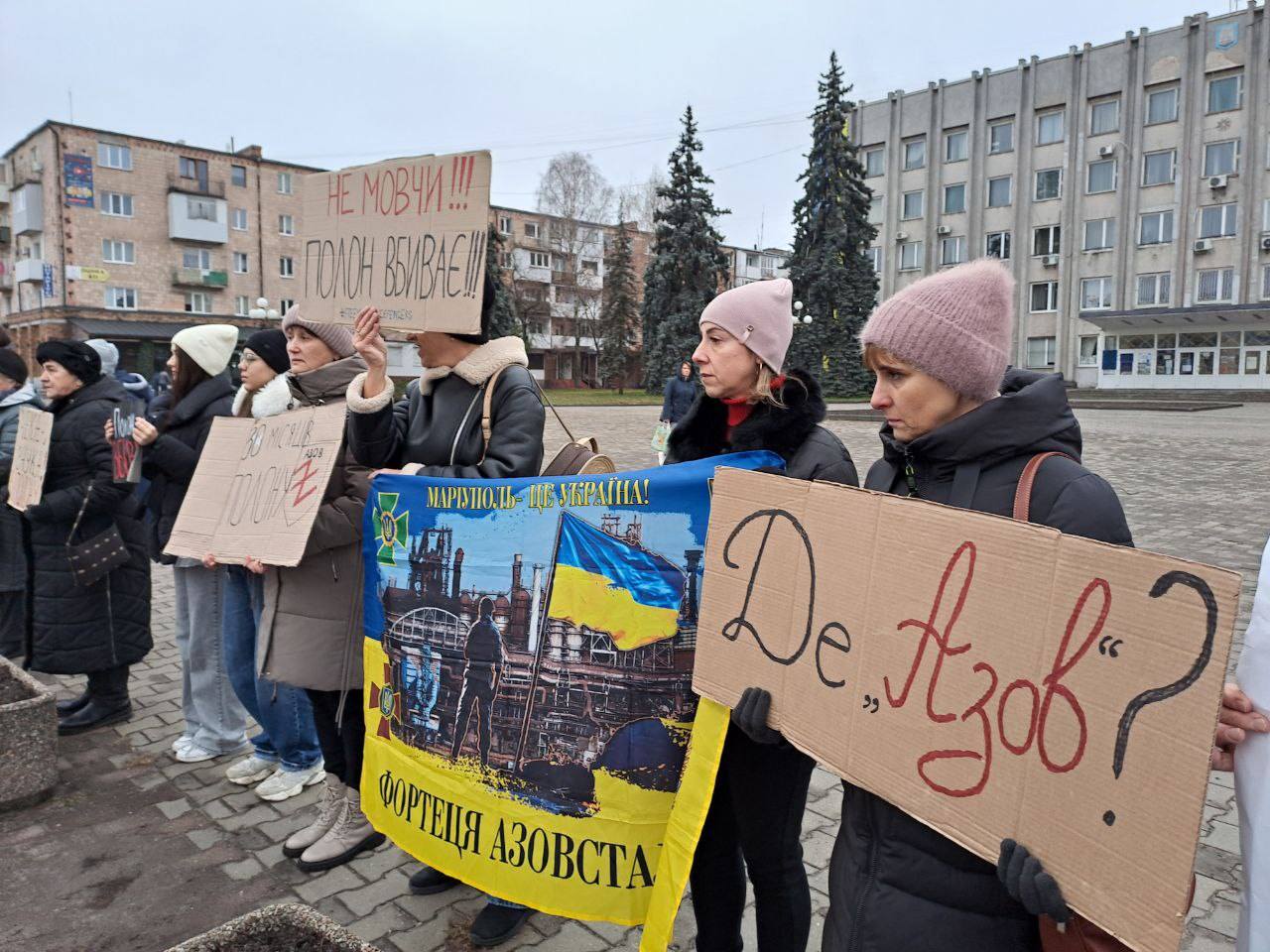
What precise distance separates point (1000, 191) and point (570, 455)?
52173 mm

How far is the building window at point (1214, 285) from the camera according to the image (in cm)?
4303

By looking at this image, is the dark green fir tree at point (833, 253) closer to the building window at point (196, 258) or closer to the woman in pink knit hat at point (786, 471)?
the building window at point (196, 258)

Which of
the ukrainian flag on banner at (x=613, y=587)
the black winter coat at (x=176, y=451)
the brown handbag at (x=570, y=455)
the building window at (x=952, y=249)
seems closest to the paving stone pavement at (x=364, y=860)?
the black winter coat at (x=176, y=451)

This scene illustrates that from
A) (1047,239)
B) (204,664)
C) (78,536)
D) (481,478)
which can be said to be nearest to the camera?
(481,478)

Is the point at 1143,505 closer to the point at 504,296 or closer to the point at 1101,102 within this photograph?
the point at 504,296

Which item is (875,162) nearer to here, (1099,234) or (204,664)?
(1099,234)

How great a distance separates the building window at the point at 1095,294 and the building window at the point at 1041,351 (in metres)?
2.29

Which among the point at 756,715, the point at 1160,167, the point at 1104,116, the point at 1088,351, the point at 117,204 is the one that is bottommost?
the point at 756,715

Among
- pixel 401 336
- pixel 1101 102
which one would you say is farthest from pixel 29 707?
pixel 1101 102

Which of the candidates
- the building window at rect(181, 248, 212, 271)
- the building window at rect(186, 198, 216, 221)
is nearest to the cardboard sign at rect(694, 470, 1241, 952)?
the building window at rect(186, 198, 216, 221)

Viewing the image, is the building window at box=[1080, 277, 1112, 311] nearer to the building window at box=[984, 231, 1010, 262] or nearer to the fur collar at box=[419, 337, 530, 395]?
the building window at box=[984, 231, 1010, 262]

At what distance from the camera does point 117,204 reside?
52219 millimetres

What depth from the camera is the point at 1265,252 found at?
137 feet

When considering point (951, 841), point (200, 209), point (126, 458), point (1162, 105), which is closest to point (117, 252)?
point (200, 209)
